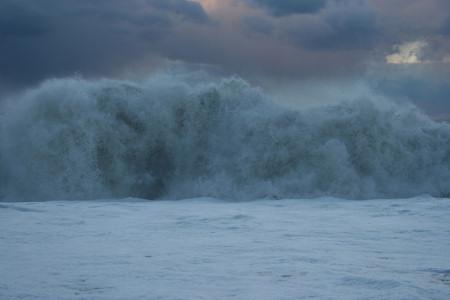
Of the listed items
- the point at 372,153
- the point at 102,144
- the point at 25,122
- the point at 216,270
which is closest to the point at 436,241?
the point at 216,270

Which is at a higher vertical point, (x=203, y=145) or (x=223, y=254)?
(x=203, y=145)

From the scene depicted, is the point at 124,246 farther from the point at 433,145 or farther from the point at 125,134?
the point at 433,145

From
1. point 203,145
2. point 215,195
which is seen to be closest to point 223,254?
point 215,195

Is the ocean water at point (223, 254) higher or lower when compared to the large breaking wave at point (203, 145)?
lower

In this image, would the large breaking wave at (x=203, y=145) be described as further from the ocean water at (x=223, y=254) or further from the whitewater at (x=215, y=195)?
the ocean water at (x=223, y=254)

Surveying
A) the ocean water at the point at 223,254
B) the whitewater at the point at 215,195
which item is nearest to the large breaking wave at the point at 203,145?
the whitewater at the point at 215,195

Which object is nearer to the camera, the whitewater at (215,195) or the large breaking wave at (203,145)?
the whitewater at (215,195)

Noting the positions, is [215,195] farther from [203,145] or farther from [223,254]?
[223,254]

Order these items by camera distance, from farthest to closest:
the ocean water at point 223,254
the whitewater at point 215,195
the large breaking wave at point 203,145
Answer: the large breaking wave at point 203,145 → the whitewater at point 215,195 → the ocean water at point 223,254

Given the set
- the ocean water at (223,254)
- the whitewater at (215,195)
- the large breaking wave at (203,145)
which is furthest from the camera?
the large breaking wave at (203,145)

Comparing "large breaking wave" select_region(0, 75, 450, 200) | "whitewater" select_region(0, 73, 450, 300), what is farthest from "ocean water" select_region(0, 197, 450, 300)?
"large breaking wave" select_region(0, 75, 450, 200)

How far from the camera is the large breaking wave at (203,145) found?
1045cm

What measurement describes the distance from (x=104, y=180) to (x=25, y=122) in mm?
2395

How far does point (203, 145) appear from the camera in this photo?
11898mm
